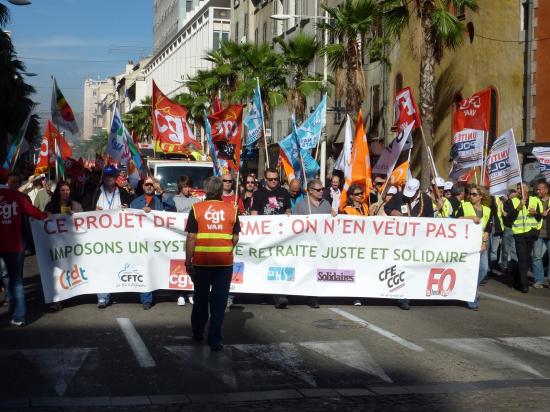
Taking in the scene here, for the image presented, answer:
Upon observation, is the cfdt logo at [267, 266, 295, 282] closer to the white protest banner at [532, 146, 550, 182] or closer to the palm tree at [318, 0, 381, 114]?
the white protest banner at [532, 146, 550, 182]

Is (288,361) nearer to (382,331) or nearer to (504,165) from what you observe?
(382,331)

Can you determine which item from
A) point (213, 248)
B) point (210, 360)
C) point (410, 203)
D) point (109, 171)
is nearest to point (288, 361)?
point (210, 360)

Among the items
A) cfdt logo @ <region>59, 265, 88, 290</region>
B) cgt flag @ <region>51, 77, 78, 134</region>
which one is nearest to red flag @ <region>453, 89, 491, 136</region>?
cgt flag @ <region>51, 77, 78, 134</region>

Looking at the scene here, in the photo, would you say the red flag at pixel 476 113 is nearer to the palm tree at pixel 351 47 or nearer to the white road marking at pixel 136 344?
the white road marking at pixel 136 344

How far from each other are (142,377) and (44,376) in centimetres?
82

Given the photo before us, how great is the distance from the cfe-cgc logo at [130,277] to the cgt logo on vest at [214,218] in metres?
3.22

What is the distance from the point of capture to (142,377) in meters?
7.95

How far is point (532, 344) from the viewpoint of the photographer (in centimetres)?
Result: 984

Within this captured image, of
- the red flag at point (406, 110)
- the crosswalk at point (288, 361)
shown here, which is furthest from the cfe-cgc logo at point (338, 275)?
the red flag at point (406, 110)

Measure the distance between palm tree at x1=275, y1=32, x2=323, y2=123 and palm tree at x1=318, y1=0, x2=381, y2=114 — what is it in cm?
431

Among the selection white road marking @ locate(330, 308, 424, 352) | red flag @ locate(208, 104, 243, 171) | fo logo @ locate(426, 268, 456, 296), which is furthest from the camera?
red flag @ locate(208, 104, 243, 171)

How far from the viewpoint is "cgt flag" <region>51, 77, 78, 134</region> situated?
1666cm

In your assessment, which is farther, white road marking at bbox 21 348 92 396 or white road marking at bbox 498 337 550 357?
white road marking at bbox 498 337 550 357

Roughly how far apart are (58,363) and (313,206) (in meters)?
5.14
